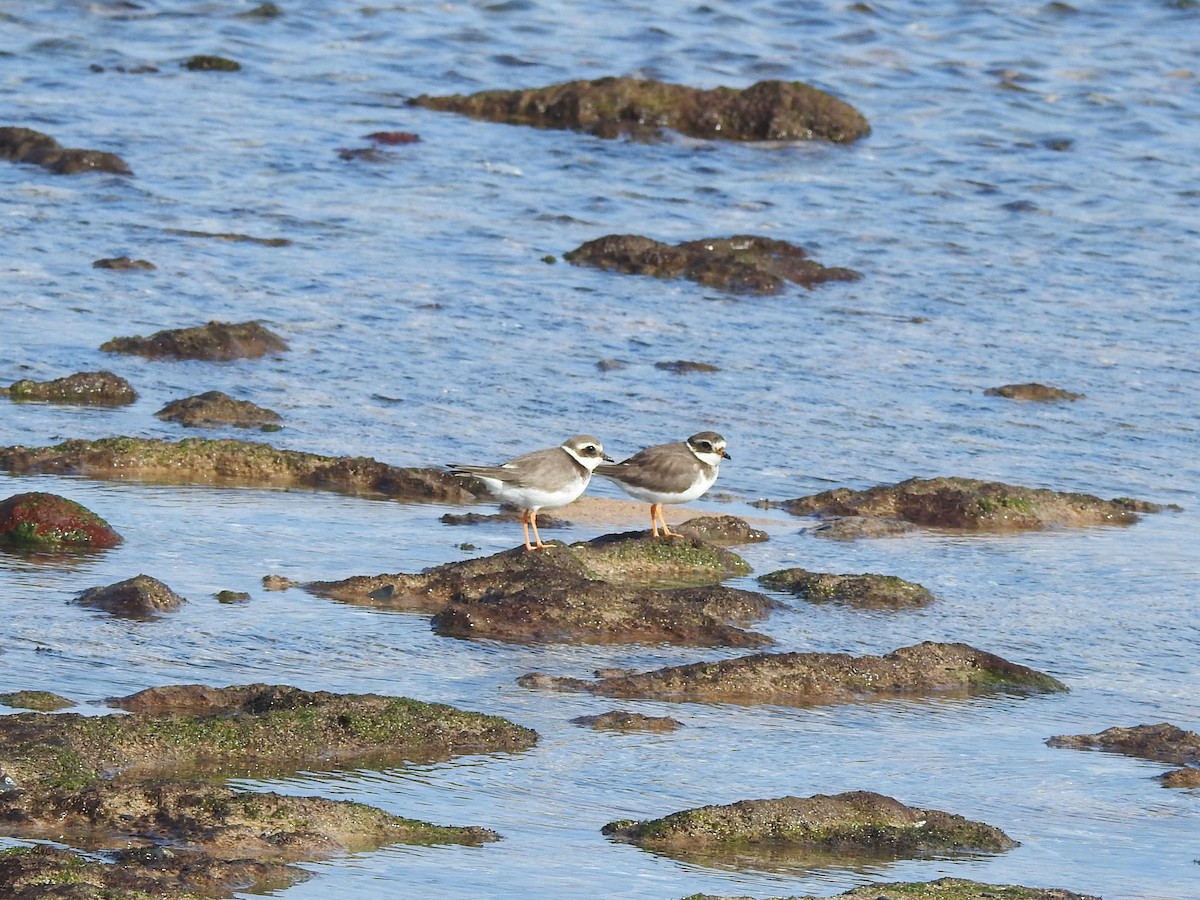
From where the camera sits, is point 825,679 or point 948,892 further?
point 825,679

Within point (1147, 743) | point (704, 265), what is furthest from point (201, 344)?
point (1147, 743)

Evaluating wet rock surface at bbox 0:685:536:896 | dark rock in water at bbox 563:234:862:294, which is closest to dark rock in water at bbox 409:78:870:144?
dark rock in water at bbox 563:234:862:294

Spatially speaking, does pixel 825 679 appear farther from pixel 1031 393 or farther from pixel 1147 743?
pixel 1031 393

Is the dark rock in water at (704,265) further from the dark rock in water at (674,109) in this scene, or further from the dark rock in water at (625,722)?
the dark rock in water at (625,722)

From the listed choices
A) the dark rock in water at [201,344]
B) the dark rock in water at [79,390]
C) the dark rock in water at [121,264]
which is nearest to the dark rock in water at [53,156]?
the dark rock in water at [121,264]

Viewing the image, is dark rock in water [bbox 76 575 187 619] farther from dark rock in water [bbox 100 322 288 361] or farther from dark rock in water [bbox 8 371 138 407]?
dark rock in water [bbox 100 322 288 361]

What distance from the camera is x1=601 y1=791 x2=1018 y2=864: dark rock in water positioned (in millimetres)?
6043

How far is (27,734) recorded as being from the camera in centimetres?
625

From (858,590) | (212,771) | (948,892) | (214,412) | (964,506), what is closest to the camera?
(948,892)

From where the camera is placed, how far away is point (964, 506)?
1116 centimetres

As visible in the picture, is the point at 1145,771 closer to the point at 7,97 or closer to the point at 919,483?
the point at 919,483

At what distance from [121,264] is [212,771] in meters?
10.4

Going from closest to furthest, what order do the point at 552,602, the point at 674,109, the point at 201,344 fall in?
the point at 552,602
the point at 201,344
the point at 674,109

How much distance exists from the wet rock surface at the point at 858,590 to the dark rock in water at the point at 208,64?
58.8 feet
